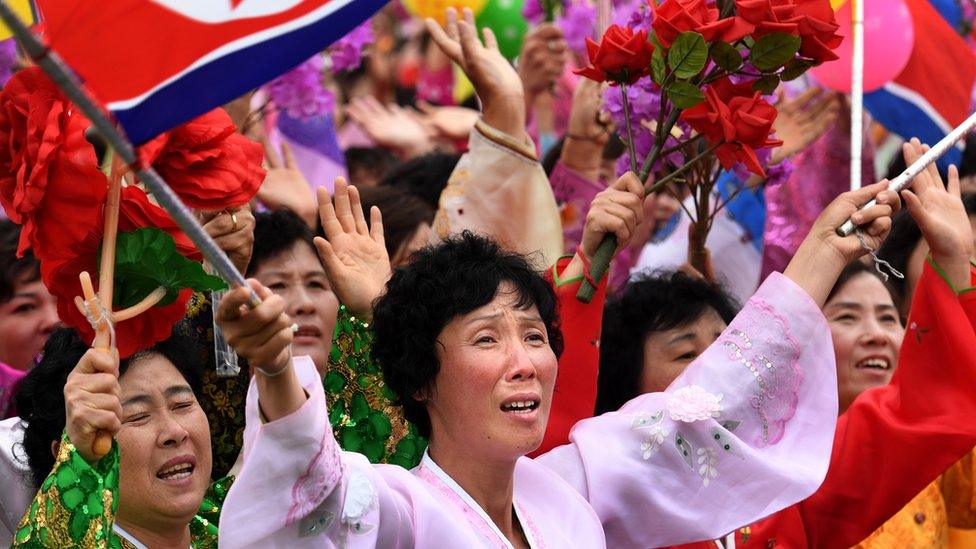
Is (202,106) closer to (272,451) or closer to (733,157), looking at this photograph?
(272,451)

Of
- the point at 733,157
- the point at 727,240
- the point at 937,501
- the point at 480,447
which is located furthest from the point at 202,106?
the point at 727,240

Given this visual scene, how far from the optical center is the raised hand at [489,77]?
4.07 m

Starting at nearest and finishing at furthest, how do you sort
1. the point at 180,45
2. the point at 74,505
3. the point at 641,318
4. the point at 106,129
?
the point at 106,129
the point at 180,45
the point at 74,505
the point at 641,318

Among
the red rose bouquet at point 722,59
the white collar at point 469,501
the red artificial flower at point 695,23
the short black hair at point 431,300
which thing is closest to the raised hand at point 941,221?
the red rose bouquet at point 722,59

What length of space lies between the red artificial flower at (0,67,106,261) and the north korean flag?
0.24m

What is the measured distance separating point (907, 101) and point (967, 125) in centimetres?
161

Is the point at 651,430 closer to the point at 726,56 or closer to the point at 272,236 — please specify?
the point at 726,56

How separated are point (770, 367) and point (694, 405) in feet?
0.60

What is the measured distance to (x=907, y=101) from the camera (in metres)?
4.89

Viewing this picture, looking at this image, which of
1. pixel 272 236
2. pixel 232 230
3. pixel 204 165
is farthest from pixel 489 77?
pixel 204 165

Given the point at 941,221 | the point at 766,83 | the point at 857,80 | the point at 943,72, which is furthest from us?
the point at 943,72

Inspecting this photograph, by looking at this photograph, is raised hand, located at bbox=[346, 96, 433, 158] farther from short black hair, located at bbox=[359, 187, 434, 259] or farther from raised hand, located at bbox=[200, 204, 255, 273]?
raised hand, located at bbox=[200, 204, 255, 273]

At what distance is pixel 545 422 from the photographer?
113 inches

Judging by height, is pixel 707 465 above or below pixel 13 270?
above
